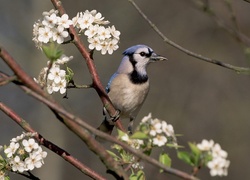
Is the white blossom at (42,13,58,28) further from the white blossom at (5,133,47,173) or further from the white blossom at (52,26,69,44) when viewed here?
the white blossom at (5,133,47,173)

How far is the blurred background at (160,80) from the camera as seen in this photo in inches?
434

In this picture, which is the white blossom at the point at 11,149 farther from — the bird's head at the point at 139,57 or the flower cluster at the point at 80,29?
the bird's head at the point at 139,57

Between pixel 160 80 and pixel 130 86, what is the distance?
290 inches

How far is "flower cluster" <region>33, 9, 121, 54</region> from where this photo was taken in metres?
2.54

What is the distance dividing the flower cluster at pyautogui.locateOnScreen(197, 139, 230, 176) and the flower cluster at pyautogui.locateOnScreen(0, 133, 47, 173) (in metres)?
0.72

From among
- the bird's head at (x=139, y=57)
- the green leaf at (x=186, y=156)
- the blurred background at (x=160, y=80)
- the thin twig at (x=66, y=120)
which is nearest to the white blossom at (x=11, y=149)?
the thin twig at (x=66, y=120)

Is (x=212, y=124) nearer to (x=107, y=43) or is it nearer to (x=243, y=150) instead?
(x=243, y=150)

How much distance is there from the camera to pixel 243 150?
35.1 ft

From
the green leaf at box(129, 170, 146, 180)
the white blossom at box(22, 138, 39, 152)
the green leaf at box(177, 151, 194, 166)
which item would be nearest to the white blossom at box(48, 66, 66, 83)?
the white blossom at box(22, 138, 39, 152)

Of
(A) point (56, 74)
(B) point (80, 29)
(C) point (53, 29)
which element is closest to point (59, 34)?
(C) point (53, 29)

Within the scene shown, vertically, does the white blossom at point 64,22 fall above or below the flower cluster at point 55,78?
above

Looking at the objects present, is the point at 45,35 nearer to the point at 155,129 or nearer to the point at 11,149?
the point at 11,149

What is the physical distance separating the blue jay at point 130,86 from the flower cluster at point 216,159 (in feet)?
9.44

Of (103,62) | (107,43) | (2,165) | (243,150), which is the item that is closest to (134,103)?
(107,43)
